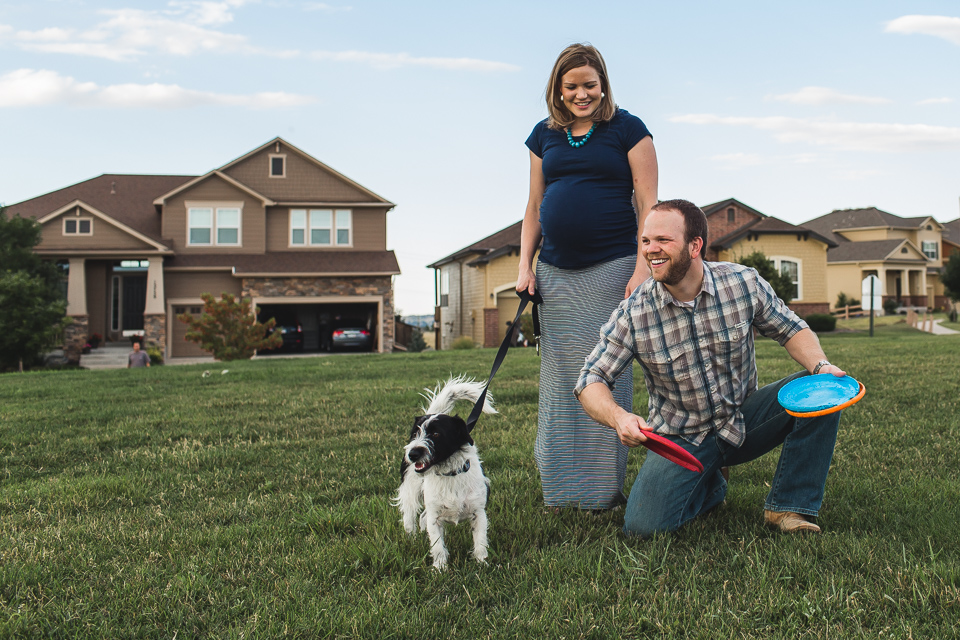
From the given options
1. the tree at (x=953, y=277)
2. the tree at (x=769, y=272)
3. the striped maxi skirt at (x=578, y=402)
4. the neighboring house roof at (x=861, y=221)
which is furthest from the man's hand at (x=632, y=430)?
the neighboring house roof at (x=861, y=221)

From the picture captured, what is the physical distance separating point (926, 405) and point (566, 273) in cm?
490

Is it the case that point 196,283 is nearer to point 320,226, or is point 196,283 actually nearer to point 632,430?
point 320,226

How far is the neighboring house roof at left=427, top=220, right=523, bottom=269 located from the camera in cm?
3155

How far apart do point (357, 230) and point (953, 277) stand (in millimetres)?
34282

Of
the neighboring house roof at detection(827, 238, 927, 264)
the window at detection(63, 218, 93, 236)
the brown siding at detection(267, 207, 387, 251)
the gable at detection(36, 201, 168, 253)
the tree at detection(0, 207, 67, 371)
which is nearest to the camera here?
the tree at detection(0, 207, 67, 371)

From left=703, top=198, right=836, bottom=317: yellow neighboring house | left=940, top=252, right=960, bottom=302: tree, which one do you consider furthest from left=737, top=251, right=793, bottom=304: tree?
left=940, top=252, right=960, bottom=302: tree

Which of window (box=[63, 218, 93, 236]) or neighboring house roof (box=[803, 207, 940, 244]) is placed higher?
neighboring house roof (box=[803, 207, 940, 244])

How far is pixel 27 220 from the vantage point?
2473cm

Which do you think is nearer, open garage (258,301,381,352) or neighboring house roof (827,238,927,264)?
open garage (258,301,381,352)

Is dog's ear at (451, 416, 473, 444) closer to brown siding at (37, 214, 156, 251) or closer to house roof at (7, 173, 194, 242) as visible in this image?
brown siding at (37, 214, 156, 251)

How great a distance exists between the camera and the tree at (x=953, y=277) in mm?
41500

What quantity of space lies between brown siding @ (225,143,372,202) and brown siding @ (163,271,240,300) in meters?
3.79

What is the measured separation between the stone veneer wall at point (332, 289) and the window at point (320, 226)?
6.34ft

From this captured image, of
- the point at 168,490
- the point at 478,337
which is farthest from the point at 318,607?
the point at 478,337
